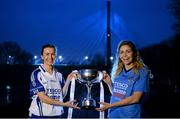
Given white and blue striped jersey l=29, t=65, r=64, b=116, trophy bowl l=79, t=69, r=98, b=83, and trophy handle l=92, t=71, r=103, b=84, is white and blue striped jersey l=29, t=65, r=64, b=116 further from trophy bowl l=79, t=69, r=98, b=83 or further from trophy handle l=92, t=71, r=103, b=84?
trophy handle l=92, t=71, r=103, b=84

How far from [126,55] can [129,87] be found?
0.36m

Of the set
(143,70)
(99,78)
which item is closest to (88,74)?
(99,78)

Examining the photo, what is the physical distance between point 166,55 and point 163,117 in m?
22.7

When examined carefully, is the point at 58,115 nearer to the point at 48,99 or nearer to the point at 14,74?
the point at 48,99

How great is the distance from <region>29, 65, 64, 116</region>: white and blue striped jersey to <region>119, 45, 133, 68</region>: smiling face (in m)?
0.81

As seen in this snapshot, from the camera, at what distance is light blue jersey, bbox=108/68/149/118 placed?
4.44 metres

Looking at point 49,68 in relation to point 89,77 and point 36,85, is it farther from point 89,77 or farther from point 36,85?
point 89,77

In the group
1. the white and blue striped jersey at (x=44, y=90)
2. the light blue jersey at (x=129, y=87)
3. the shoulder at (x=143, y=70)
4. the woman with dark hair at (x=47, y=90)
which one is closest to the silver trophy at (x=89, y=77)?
the woman with dark hair at (x=47, y=90)

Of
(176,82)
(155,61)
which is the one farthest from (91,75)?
(155,61)

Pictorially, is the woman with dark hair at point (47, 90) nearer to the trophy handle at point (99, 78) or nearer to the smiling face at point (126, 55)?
the trophy handle at point (99, 78)

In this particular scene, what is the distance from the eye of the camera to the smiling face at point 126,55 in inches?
178

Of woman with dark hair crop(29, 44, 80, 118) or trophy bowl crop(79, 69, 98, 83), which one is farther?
trophy bowl crop(79, 69, 98, 83)

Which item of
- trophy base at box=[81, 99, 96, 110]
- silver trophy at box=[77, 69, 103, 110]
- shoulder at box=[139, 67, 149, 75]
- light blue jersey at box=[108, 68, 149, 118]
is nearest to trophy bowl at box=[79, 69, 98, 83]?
silver trophy at box=[77, 69, 103, 110]

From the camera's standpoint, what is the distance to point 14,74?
2638 cm
